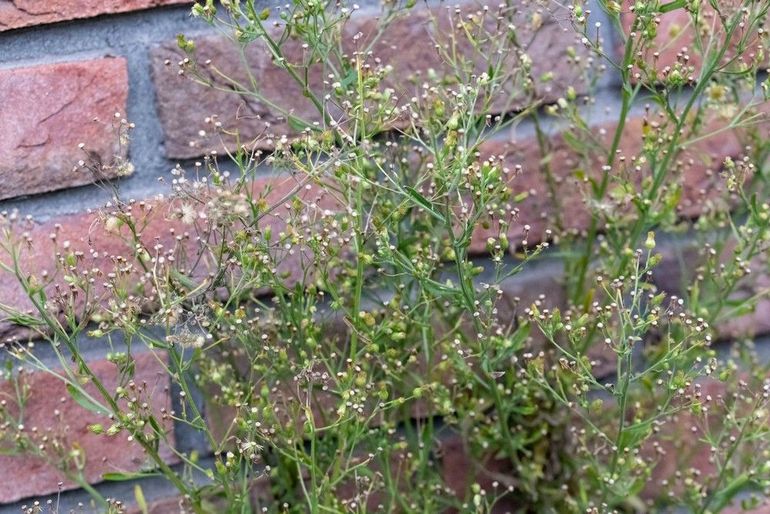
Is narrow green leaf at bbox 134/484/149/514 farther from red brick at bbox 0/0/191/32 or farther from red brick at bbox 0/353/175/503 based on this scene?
red brick at bbox 0/0/191/32

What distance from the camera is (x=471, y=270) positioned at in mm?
594

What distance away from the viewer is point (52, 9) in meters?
0.69

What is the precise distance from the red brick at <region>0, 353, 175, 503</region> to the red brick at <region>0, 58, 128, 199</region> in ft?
0.48

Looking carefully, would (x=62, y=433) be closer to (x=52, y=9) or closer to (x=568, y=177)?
(x=52, y=9)

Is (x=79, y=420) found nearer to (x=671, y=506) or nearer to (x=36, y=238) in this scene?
(x=36, y=238)

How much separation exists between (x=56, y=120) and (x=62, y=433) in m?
0.23

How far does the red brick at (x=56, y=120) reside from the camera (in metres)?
0.69

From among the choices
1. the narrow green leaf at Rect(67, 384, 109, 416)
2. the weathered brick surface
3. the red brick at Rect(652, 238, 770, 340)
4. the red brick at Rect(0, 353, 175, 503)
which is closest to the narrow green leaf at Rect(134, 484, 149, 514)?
the red brick at Rect(0, 353, 175, 503)

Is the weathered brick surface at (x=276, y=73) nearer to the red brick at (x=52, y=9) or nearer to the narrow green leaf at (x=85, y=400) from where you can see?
the red brick at (x=52, y=9)

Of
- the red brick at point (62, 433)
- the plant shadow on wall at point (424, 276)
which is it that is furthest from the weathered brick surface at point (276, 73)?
the red brick at point (62, 433)

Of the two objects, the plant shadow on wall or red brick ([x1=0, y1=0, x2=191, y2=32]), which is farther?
red brick ([x1=0, y1=0, x2=191, y2=32])

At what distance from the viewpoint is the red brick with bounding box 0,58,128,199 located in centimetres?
69

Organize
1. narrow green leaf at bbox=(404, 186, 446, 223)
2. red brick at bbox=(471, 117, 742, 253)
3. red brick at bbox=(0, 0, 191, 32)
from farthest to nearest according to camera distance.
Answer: red brick at bbox=(471, 117, 742, 253) < red brick at bbox=(0, 0, 191, 32) < narrow green leaf at bbox=(404, 186, 446, 223)

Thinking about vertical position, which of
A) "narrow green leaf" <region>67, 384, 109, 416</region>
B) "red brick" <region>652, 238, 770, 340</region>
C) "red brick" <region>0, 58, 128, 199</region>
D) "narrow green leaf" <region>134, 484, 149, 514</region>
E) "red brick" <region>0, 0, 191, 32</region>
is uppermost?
"red brick" <region>0, 0, 191, 32</region>
